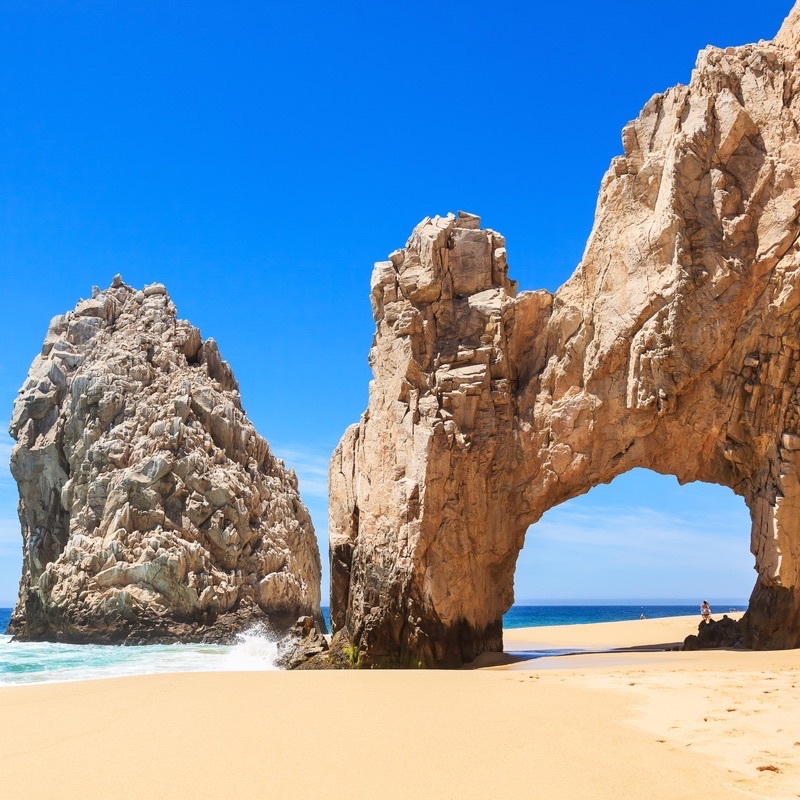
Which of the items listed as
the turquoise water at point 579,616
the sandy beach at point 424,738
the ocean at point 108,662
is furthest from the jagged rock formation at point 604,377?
the turquoise water at point 579,616

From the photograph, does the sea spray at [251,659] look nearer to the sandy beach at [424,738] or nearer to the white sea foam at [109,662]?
the white sea foam at [109,662]

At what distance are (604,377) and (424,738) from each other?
10077mm

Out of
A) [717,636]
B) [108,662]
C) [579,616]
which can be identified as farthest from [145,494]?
[579,616]

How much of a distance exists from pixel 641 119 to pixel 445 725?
13005 mm

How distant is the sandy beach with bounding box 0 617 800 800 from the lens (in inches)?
213

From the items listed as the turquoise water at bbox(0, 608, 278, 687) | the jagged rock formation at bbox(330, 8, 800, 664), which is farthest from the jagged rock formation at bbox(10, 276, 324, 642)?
the jagged rock formation at bbox(330, 8, 800, 664)

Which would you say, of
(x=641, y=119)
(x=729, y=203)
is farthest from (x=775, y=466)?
(x=641, y=119)

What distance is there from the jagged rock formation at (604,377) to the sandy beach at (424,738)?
384 centimetres

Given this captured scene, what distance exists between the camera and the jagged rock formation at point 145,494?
Result: 3541 centimetres

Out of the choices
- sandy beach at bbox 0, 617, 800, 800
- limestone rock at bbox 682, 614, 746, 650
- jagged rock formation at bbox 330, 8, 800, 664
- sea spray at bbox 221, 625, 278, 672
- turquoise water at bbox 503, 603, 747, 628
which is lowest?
turquoise water at bbox 503, 603, 747, 628

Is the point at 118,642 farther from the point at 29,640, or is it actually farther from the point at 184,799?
the point at 184,799

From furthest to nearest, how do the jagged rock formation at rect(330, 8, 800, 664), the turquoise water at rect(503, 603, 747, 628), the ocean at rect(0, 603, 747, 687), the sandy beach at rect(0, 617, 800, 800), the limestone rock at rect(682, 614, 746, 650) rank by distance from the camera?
the turquoise water at rect(503, 603, 747, 628) < the ocean at rect(0, 603, 747, 687) < the limestone rock at rect(682, 614, 746, 650) < the jagged rock formation at rect(330, 8, 800, 664) < the sandy beach at rect(0, 617, 800, 800)

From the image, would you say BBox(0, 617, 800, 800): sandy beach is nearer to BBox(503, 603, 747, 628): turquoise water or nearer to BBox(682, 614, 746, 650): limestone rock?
BBox(682, 614, 746, 650): limestone rock

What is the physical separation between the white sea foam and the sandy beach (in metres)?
6.22
